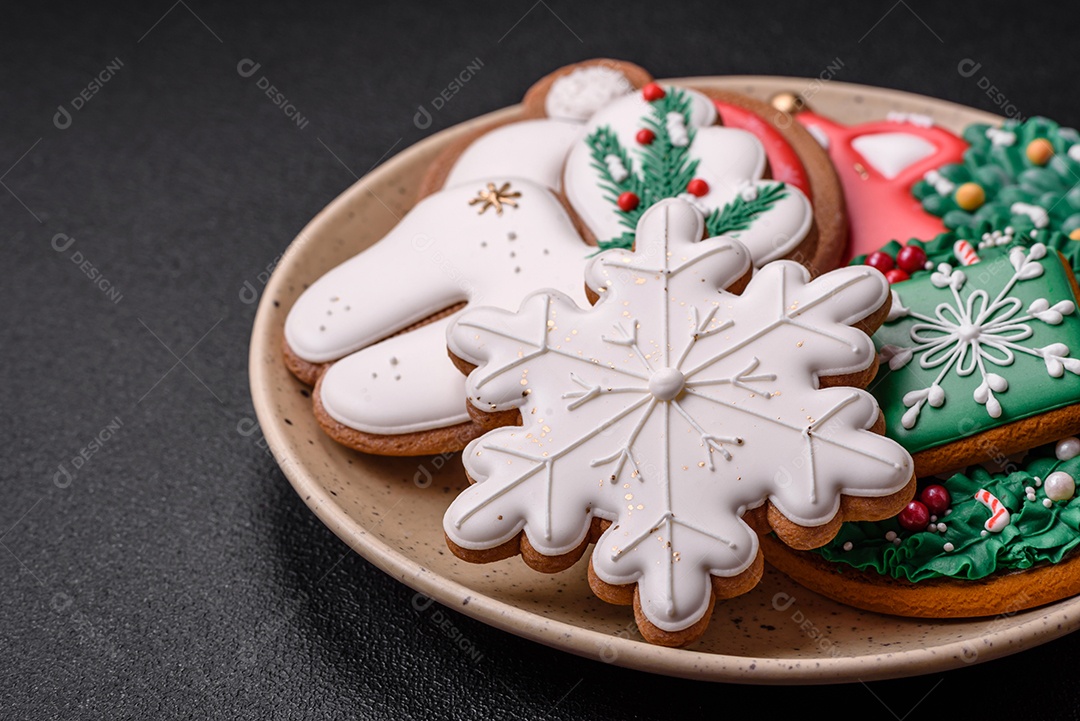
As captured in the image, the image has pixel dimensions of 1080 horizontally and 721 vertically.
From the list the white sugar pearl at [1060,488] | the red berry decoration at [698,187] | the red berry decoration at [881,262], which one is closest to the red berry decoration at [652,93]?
the red berry decoration at [698,187]

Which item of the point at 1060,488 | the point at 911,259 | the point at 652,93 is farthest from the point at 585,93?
the point at 1060,488

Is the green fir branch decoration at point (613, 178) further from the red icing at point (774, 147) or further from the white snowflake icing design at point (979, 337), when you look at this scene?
the white snowflake icing design at point (979, 337)

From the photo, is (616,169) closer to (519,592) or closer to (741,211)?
(741,211)

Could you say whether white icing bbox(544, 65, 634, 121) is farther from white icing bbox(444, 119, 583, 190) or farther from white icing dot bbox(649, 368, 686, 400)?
white icing dot bbox(649, 368, 686, 400)

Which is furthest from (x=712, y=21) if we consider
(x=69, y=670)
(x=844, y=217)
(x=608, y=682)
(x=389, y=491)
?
(x=69, y=670)

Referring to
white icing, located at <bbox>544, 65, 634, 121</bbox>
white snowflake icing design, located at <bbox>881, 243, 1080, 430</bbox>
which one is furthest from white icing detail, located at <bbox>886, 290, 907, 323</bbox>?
white icing, located at <bbox>544, 65, 634, 121</bbox>

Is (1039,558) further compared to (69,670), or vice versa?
(69,670)

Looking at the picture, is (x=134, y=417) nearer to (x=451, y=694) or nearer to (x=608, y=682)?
(x=451, y=694)
